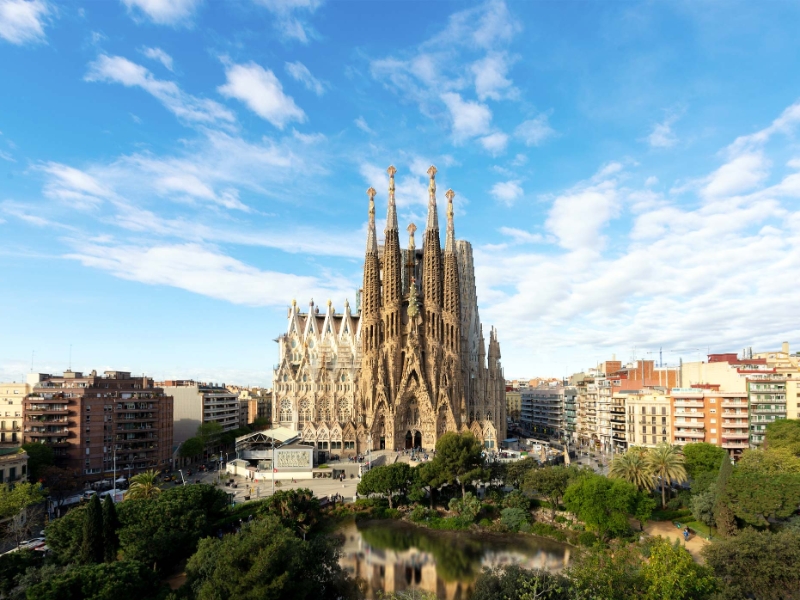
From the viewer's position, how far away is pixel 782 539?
93.3 ft

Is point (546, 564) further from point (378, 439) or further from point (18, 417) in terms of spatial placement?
point (18, 417)

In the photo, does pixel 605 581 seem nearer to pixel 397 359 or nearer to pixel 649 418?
pixel 649 418

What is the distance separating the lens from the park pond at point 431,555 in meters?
34.6

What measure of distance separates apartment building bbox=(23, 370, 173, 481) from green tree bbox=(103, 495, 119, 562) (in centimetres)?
2335

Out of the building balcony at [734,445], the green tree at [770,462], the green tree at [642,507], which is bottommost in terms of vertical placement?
the green tree at [642,507]

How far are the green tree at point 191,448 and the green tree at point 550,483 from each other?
42.4 m

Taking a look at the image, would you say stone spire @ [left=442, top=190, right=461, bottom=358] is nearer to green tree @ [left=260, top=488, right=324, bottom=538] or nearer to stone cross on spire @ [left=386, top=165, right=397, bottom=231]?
stone cross on spire @ [left=386, top=165, right=397, bottom=231]

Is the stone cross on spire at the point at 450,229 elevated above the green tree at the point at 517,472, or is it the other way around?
the stone cross on spire at the point at 450,229

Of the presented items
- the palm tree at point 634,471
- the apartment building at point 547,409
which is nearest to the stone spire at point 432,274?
the apartment building at point 547,409

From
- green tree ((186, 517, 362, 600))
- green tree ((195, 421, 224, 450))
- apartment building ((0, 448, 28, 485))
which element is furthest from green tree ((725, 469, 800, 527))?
green tree ((195, 421, 224, 450))

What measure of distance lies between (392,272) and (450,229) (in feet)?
41.5

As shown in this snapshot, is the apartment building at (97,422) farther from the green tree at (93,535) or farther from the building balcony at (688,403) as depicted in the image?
the building balcony at (688,403)

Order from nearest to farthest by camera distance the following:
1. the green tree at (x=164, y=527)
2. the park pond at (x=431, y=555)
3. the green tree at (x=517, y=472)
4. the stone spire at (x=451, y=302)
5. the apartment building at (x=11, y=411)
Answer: the green tree at (x=164, y=527) < the park pond at (x=431, y=555) < the green tree at (x=517, y=472) < the apartment building at (x=11, y=411) < the stone spire at (x=451, y=302)

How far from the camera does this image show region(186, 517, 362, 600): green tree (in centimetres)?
2542
